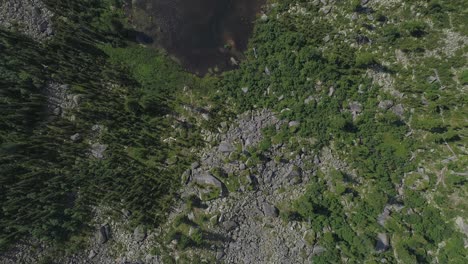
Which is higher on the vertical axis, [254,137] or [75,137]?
[254,137]

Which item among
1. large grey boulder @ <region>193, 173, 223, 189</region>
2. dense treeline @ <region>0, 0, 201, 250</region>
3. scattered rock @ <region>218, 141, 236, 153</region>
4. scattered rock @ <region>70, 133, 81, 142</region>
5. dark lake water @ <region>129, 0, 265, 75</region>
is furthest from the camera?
dark lake water @ <region>129, 0, 265, 75</region>

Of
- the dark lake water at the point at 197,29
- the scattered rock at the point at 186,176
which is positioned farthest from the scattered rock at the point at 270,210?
the dark lake water at the point at 197,29

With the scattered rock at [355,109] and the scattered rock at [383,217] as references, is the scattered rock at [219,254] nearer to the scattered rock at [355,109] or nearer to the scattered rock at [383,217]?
the scattered rock at [383,217]

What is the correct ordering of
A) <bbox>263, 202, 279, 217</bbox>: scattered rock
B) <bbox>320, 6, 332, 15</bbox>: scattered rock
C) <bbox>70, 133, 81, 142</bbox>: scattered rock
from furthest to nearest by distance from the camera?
<bbox>320, 6, 332, 15</bbox>: scattered rock, <bbox>263, 202, 279, 217</bbox>: scattered rock, <bbox>70, 133, 81, 142</bbox>: scattered rock

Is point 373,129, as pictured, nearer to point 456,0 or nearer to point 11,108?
point 456,0

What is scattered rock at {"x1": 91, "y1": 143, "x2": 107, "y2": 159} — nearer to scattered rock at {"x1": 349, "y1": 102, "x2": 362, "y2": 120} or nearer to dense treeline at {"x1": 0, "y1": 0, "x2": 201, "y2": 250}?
dense treeline at {"x1": 0, "y1": 0, "x2": 201, "y2": 250}

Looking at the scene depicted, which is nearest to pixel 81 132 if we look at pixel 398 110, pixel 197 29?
pixel 197 29

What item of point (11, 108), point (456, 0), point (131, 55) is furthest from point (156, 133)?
point (456, 0)

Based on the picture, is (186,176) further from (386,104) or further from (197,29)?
(386,104)

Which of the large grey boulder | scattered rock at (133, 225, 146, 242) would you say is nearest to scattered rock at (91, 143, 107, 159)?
scattered rock at (133, 225, 146, 242)
